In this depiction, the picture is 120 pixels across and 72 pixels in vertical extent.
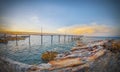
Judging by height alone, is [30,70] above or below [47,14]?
below

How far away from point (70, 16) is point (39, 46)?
0.92m

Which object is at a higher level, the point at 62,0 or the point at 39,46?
the point at 62,0

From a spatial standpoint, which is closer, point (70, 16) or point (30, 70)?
point (30, 70)

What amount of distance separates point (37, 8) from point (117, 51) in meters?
1.91

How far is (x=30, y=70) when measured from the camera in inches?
131

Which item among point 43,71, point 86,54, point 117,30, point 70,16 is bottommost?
point 43,71

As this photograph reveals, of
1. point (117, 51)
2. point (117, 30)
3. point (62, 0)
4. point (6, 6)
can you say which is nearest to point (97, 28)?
point (117, 30)

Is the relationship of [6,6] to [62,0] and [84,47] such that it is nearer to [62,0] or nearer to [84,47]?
[62,0]

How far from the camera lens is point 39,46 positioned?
341cm

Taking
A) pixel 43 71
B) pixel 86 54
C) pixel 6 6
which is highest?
pixel 6 6

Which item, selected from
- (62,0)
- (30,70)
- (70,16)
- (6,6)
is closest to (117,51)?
(70,16)

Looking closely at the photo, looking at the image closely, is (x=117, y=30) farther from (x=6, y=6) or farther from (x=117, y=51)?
(x=6, y=6)

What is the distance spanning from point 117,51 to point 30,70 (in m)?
1.84

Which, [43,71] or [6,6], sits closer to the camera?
[43,71]
